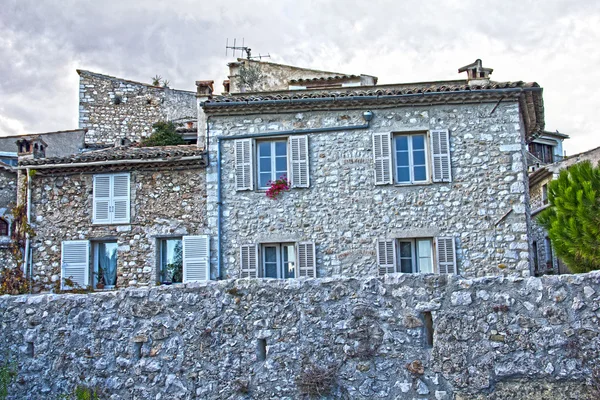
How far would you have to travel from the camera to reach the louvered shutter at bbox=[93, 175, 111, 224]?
15805 millimetres

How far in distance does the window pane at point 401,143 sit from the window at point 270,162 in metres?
2.09

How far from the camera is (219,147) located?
15625mm

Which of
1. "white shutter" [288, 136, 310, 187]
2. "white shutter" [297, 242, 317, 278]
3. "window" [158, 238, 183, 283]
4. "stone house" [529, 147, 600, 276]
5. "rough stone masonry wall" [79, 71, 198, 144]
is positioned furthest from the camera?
"rough stone masonry wall" [79, 71, 198, 144]

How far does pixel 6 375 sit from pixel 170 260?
7.79 m

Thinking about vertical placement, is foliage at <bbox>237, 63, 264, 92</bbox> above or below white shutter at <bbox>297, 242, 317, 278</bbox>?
above

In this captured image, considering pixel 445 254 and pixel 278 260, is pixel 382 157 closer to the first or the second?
pixel 445 254

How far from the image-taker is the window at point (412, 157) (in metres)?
14.8

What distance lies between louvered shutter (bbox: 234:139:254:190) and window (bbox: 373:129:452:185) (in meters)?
2.86

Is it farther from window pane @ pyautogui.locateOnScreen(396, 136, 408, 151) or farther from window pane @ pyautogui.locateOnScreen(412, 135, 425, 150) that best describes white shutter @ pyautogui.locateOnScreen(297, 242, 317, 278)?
window pane @ pyautogui.locateOnScreen(412, 135, 425, 150)

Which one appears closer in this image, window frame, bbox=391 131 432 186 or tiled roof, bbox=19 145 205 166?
window frame, bbox=391 131 432 186

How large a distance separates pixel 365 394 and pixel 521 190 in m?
9.00

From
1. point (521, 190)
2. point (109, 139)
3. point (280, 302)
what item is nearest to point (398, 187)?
point (521, 190)

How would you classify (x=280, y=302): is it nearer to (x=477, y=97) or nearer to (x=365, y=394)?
(x=365, y=394)

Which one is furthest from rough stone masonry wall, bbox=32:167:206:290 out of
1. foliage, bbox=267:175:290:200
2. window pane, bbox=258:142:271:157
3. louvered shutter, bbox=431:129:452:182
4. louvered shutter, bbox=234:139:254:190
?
louvered shutter, bbox=431:129:452:182
